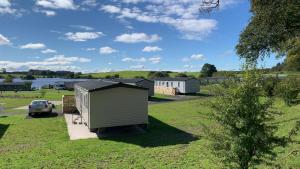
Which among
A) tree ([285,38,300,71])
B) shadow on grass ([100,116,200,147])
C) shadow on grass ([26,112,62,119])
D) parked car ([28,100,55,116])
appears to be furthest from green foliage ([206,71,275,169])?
parked car ([28,100,55,116])

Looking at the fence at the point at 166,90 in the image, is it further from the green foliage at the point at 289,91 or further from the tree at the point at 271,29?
the tree at the point at 271,29

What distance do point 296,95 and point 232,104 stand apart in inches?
778

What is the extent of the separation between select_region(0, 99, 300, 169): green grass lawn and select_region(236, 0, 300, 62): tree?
4.48m

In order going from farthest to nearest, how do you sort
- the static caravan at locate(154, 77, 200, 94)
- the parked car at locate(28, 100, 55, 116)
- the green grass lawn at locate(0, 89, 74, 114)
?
the static caravan at locate(154, 77, 200, 94)
the green grass lawn at locate(0, 89, 74, 114)
the parked car at locate(28, 100, 55, 116)

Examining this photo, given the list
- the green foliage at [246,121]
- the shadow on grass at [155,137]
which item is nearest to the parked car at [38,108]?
the shadow on grass at [155,137]

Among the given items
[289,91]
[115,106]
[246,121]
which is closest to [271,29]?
[289,91]

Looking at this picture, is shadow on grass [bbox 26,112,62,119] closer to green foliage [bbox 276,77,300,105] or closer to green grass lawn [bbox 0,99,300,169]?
green grass lawn [bbox 0,99,300,169]

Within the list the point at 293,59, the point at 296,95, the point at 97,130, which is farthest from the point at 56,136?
the point at 293,59

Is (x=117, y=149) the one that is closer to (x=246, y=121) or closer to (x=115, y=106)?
(x=115, y=106)

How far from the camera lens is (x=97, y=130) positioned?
16828mm

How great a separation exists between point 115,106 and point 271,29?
372 inches

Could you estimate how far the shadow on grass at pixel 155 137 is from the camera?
1403 cm

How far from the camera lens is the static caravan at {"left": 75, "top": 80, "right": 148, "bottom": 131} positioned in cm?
1606

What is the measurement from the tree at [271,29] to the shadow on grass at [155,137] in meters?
4.98
